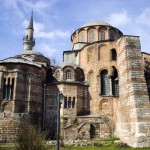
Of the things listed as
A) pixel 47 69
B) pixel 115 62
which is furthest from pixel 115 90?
pixel 47 69

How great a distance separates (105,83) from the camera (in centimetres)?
2723

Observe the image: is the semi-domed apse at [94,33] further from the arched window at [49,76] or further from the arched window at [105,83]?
the arched window at [105,83]

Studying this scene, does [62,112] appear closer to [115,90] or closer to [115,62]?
[115,90]

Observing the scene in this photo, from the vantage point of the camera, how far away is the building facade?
20.6 meters

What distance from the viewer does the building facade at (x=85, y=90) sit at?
20.6 m

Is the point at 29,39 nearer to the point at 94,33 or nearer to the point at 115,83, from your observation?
the point at 94,33

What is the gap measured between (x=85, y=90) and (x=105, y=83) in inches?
101

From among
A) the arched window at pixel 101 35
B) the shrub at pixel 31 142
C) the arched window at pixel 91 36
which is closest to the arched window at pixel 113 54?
the arched window at pixel 101 35

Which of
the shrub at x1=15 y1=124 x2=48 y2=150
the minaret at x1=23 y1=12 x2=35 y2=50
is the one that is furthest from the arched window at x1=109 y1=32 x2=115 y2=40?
the shrub at x1=15 y1=124 x2=48 y2=150

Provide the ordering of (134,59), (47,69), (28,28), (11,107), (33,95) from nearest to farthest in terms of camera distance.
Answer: (134,59), (11,107), (33,95), (47,69), (28,28)

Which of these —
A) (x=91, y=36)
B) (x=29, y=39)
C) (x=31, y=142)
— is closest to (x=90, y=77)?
(x=91, y=36)

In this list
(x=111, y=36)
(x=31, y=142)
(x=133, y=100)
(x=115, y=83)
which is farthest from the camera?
(x=111, y=36)

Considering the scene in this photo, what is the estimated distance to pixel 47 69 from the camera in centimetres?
3022

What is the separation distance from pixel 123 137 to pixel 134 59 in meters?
7.30
